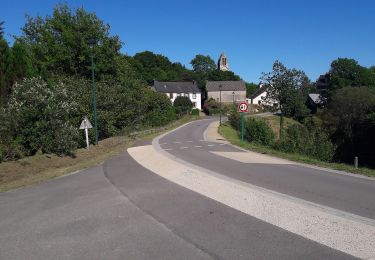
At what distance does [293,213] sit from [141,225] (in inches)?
113

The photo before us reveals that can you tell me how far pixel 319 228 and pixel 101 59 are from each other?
3379cm

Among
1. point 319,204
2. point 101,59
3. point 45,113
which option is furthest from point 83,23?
point 319,204

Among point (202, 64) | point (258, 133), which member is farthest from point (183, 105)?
point (202, 64)

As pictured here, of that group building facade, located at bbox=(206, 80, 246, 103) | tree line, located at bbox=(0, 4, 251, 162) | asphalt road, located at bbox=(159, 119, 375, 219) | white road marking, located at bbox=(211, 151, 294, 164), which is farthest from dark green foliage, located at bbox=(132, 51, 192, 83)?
asphalt road, located at bbox=(159, 119, 375, 219)

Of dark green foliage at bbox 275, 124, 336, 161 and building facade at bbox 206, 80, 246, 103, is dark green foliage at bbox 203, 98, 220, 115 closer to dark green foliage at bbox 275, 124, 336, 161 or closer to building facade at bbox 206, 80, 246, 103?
building facade at bbox 206, 80, 246, 103

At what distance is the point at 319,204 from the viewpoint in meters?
7.95

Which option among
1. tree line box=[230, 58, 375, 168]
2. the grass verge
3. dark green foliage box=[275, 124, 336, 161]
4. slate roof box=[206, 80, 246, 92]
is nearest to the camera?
the grass verge

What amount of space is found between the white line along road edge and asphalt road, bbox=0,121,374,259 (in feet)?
0.82

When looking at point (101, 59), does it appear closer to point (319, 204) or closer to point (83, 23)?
point (83, 23)

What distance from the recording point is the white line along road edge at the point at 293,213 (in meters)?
5.70

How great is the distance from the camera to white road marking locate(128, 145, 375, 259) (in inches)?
224

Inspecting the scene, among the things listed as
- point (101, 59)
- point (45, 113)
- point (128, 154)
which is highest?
point (101, 59)

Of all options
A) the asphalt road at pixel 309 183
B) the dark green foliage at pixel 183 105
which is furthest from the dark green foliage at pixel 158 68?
the asphalt road at pixel 309 183

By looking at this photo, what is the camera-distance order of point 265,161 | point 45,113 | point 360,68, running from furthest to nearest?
1. point 360,68
2. point 45,113
3. point 265,161
